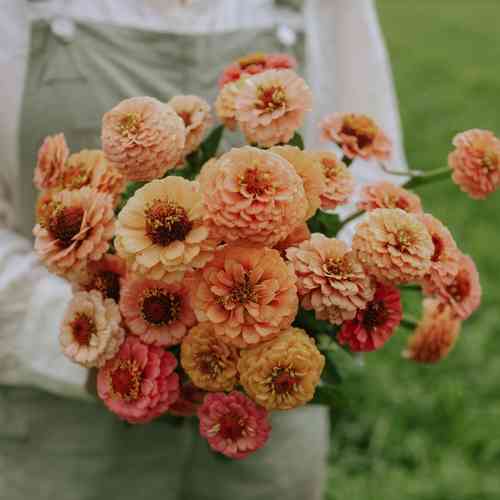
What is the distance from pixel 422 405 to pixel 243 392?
1.36 m

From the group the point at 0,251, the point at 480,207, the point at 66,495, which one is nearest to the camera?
the point at 0,251

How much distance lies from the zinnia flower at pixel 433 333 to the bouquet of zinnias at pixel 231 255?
2.9 inches

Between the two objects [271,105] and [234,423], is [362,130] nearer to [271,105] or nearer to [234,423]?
[271,105]

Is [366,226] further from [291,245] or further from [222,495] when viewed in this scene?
[222,495]

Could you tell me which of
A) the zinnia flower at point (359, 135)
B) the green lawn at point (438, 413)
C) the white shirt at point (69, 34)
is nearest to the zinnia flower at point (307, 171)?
the zinnia flower at point (359, 135)

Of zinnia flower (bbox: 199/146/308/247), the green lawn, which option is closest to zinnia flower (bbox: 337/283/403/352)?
zinnia flower (bbox: 199/146/308/247)

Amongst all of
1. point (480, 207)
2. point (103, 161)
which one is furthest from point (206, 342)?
point (480, 207)

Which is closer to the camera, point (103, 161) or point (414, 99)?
point (103, 161)

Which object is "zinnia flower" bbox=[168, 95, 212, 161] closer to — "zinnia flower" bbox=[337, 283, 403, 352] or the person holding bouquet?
"zinnia flower" bbox=[337, 283, 403, 352]

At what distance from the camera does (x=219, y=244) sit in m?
0.50

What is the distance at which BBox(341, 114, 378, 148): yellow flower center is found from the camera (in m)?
0.62

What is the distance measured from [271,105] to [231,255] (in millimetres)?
127

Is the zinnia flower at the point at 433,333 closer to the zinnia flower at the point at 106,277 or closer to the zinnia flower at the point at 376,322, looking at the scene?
the zinnia flower at the point at 376,322

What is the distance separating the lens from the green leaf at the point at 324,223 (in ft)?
1.97
